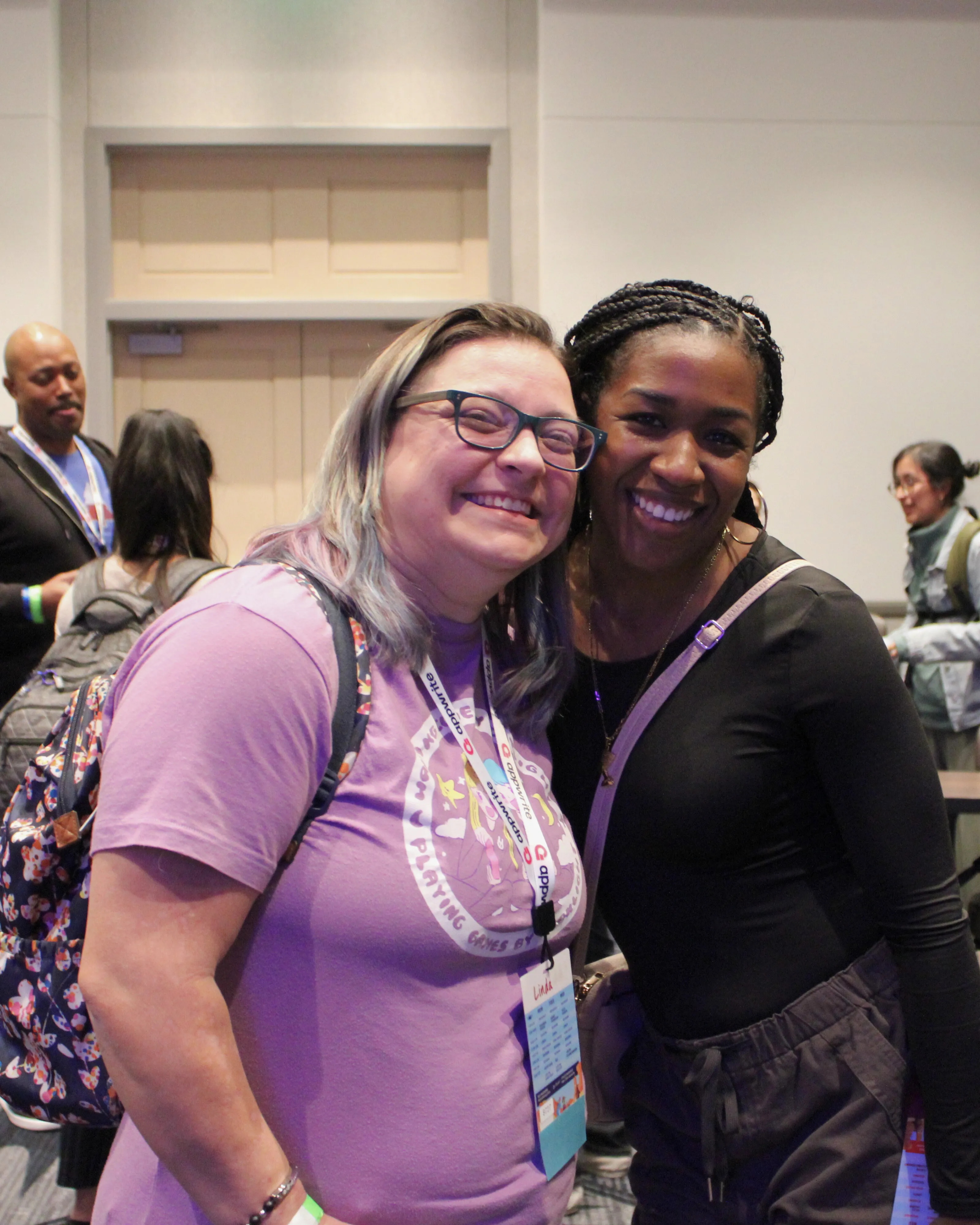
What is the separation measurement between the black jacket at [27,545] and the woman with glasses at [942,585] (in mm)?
2823

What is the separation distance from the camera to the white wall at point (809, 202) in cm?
437

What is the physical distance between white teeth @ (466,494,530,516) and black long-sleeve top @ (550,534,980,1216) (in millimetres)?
299

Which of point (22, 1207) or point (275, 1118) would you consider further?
point (22, 1207)

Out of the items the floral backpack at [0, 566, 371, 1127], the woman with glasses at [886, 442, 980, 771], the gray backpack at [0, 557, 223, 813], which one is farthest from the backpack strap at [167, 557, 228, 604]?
the woman with glasses at [886, 442, 980, 771]

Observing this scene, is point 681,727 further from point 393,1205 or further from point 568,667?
point 393,1205

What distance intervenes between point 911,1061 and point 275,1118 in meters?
0.73

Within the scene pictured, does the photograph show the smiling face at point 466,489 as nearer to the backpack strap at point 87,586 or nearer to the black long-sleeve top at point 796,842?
the black long-sleeve top at point 796,842

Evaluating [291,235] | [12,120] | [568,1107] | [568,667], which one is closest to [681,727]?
[568,667]

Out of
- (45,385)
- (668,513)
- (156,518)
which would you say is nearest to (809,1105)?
(668,513)

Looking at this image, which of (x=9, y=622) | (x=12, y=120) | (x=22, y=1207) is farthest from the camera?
(x=12, y=120)

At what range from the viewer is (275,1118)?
0.93m

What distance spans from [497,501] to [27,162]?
14.0 ft

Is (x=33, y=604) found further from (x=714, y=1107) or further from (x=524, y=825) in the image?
(x=714, y=1107)

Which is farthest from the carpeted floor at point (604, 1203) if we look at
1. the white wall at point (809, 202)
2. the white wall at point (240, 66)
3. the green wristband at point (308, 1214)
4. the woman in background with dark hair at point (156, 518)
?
the white wall at point (240, 66)
